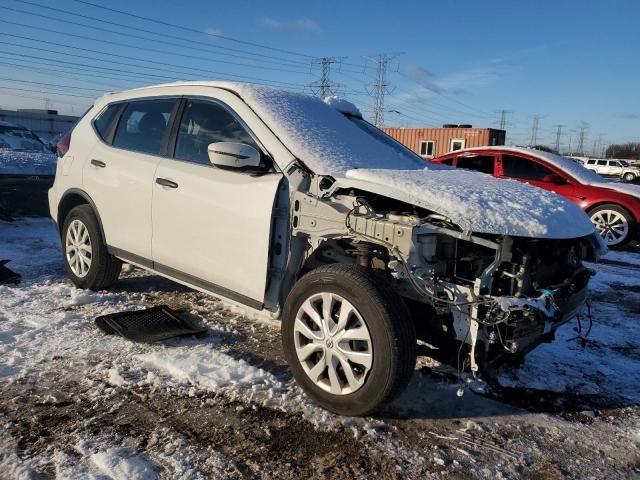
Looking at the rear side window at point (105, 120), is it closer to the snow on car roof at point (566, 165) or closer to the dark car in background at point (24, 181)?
the dark car in background at point (24, 181)

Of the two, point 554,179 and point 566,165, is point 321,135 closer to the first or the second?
point 554,179

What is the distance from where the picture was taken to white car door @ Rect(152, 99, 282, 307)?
124 inches

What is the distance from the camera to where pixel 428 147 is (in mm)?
28266

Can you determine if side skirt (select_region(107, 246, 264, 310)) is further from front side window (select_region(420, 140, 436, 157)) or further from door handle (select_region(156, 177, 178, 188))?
front side window (select_region(420, 140, 436, 157))

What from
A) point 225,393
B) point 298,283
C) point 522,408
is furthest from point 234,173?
point 522,408

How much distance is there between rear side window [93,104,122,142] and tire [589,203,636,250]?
7.44 metres

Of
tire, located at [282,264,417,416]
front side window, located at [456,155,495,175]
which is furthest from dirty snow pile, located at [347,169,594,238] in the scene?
front side window, located at [456,155,495,175]

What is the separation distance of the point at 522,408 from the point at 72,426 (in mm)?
2471

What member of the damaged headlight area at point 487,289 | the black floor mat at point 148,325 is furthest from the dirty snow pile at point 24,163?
the damaged headlight area at point 487,289

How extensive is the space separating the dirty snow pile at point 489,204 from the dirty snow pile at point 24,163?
633 centimetres

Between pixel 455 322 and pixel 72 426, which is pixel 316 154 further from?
pixel 72 426

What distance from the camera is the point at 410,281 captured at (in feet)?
8.81

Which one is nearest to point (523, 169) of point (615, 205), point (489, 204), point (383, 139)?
point (615, 205)

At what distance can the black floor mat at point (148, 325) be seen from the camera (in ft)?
12.0
